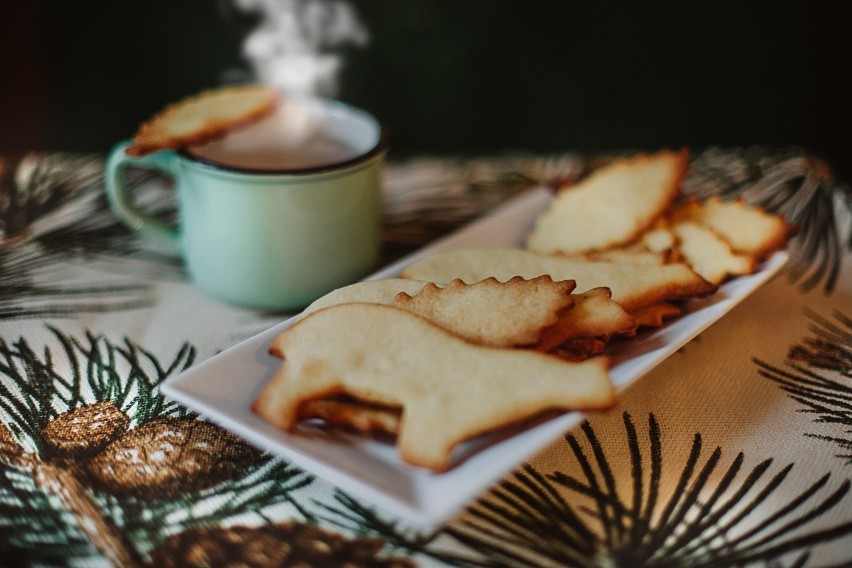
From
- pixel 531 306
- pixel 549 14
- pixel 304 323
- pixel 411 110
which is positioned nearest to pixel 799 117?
pixel 549 14

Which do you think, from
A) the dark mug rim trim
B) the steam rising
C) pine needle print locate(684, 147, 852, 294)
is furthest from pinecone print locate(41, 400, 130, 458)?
the steam rising

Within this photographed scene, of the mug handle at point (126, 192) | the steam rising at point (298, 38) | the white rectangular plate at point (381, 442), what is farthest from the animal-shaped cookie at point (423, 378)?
the steam rising at point (298, 38)

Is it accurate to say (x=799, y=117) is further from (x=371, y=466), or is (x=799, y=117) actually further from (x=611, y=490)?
(x=371, y=466)

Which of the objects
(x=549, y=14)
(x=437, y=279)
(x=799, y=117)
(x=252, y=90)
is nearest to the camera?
(x=437, y=279)

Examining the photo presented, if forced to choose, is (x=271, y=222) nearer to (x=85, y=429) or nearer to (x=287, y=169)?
(x=287, y=169)

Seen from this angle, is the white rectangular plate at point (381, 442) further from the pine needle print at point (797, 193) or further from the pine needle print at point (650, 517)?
the pine needle print at point (797, 193)

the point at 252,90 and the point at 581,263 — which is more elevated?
the point at 252,90

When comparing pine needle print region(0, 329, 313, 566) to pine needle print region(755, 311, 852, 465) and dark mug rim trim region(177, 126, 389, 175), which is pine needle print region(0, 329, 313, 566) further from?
pine needle print region(755, 311, 852, 465)

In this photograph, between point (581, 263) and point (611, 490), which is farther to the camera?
point (581, 263)

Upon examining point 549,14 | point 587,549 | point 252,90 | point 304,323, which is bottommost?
point 587,549
